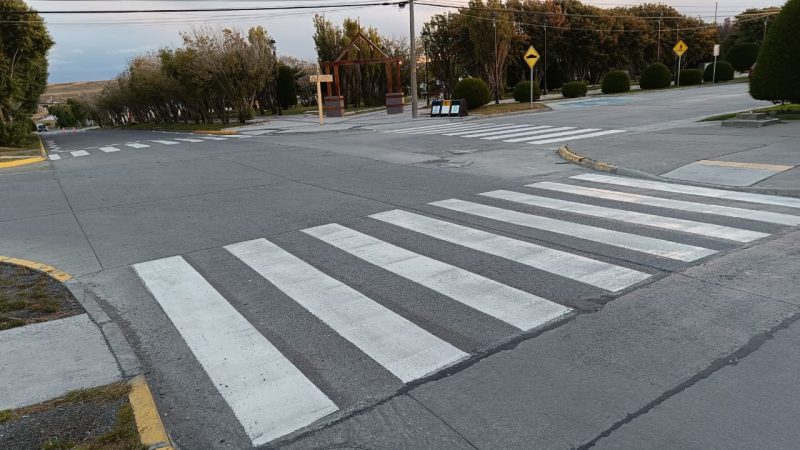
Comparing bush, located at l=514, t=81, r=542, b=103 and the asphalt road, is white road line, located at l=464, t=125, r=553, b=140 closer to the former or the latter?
the asphalt road

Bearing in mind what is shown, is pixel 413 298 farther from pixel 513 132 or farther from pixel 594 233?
pixel 513 132

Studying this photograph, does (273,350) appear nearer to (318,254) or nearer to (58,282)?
(318,254)

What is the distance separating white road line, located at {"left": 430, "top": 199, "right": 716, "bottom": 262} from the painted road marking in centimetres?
316

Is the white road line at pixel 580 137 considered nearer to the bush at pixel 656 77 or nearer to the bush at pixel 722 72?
the bush at pixel 656 77

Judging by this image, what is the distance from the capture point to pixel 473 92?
3275cm

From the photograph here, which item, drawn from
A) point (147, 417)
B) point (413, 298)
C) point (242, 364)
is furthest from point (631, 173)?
point (147, 417)

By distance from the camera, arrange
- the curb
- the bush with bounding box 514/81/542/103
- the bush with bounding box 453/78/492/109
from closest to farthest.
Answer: the curb, the bush with bounding box 453/78/492/109, the bush with bounding box 514/81/542/103

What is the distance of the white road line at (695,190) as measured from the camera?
881 centimetres

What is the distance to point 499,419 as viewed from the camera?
11.3 feet

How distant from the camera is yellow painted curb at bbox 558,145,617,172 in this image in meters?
12.2

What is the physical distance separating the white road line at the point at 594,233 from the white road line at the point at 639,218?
0.66 meters

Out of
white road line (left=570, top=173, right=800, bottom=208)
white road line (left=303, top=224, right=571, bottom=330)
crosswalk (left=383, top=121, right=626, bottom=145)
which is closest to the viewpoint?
white road line (left=303, top=224, right=571, bottom=330)

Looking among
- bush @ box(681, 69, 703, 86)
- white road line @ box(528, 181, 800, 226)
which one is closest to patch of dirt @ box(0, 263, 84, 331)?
white road line @ box(528, 181, 800, 226)

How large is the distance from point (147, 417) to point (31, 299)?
10.5ft
